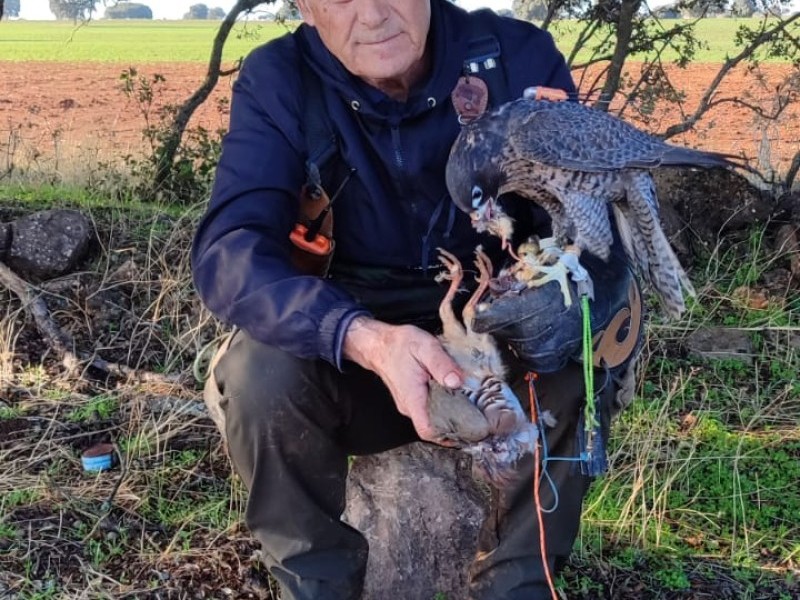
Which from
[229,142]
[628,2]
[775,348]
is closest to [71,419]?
[229,142]

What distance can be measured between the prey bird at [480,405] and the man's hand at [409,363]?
0.08 feet

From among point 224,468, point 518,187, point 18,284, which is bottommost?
point 224,468

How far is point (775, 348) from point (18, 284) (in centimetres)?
367

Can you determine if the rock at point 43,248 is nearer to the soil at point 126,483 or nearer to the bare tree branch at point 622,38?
the soil at point 126,483

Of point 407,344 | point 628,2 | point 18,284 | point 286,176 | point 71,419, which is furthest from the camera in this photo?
point 628,2

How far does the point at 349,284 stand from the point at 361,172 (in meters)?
0.35

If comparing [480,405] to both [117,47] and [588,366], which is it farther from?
[117,47]

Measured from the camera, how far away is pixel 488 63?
2703 mm

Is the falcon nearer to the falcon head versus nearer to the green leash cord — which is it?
the falcon head

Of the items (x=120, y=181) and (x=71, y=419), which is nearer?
(x=71, y=419)

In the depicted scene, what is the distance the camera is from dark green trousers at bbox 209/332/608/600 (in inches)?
90.4

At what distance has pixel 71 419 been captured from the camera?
378 centimetres

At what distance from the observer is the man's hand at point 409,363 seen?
2.08 metres

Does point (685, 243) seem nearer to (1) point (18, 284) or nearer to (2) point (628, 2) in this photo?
(2) point (628, 2)
